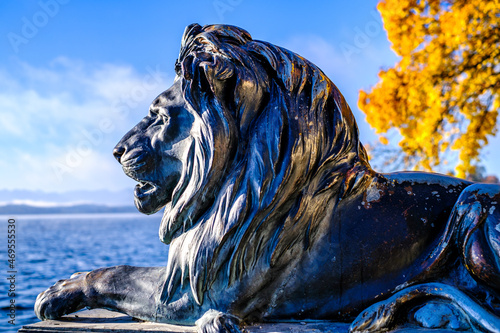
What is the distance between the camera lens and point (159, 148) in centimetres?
260

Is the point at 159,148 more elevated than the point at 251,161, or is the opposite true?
the point at 159,148

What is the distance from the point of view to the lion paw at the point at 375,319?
215cm

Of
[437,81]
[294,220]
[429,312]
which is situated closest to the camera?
[429,312]

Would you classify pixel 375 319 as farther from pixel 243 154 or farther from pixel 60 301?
pixel 60 301

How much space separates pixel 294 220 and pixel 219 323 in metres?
0.55

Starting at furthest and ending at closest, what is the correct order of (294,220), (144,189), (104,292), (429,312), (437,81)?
(437,81), (144,189), (104,292), (294,220), (429,312)

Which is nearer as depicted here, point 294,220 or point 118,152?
point 294,220

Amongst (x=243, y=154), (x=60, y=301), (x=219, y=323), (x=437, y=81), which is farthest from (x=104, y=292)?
(x=437, y=81)

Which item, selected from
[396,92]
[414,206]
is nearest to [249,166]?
[414,206]

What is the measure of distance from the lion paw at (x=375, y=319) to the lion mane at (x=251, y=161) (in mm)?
402

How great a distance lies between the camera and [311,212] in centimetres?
235

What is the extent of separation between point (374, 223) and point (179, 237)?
92 cm

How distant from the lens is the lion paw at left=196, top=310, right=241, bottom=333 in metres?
2.16

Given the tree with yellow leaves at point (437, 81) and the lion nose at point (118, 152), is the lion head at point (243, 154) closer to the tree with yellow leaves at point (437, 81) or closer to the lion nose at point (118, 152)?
the lion nose at point (118, 152)
